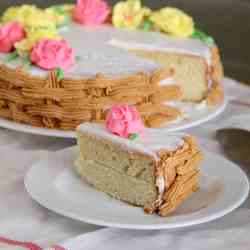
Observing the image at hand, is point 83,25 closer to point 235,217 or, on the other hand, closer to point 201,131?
point 201,131

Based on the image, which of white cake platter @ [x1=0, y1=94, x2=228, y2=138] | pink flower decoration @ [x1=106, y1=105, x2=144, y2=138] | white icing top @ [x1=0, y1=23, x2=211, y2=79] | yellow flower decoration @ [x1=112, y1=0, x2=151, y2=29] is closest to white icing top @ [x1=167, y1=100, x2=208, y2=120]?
white cake platter @ [x1=0, y1=94, x2=228, y2=138]

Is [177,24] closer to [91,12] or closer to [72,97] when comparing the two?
[91,12]

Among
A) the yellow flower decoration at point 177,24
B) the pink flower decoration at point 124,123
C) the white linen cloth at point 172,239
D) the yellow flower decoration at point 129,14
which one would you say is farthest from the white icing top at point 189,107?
the white linen cloth at point 172,239

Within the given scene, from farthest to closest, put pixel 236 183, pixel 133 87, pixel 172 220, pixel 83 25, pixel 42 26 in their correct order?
pixel 83 25 < pixel 42 26 < pixel 133 87 < pixel 236 183 < pixel 172 220

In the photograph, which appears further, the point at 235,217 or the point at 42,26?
the point at 42,26

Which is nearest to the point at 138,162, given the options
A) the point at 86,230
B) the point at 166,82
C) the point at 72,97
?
the point at 86,230

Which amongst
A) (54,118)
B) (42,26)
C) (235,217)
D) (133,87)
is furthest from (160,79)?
(235,217)

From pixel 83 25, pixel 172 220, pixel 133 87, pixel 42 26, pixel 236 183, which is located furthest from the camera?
pixel 83 25

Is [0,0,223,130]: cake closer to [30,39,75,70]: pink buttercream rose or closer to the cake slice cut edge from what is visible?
[30,39,75,70]: pink buttercream rose
